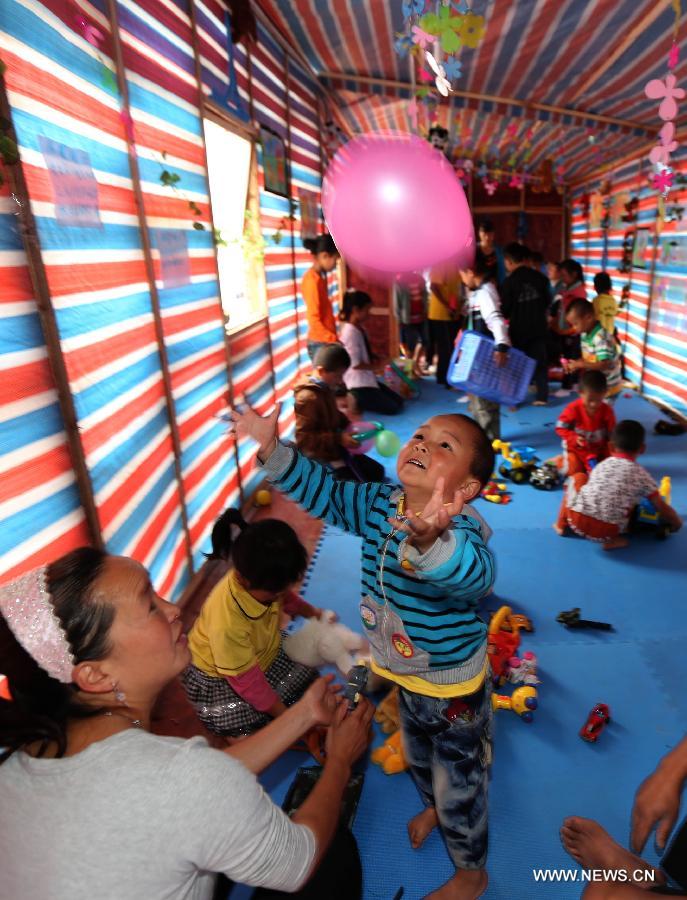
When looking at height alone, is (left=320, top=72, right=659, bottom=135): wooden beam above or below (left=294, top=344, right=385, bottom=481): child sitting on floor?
above

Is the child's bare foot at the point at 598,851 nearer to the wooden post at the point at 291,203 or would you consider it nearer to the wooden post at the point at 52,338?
the wooden post at the point at 52,338

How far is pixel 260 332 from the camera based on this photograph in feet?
16.2

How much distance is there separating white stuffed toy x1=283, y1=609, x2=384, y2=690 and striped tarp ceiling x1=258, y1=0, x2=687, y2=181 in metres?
3.49

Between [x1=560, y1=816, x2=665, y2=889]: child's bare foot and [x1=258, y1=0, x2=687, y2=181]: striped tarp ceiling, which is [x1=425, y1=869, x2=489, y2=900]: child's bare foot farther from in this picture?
[x1=258, y1=0, x2=687, y2=181]: striped tarp ceiling

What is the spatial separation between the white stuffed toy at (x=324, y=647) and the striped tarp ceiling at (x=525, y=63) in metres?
3.49

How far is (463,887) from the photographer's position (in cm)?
174

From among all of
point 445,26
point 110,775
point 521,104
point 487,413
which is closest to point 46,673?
point 110,775

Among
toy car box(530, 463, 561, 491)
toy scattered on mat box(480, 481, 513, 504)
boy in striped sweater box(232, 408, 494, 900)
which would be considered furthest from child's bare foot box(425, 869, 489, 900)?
toy car box(530, 463, 561, 491)

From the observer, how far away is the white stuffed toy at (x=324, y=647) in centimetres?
266

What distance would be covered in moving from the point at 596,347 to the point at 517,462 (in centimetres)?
130

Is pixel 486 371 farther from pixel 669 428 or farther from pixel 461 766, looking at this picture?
pixel 461 766

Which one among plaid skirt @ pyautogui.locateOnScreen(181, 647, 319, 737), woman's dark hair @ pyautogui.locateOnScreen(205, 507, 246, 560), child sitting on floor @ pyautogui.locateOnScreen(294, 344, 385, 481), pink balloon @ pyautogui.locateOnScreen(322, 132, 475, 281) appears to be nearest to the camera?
pink balloon @ pyautogui.locateOnScreen(322, 132, 475, 281)

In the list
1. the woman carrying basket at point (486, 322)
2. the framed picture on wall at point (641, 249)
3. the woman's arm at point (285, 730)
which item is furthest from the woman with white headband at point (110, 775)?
the framed picture on wall at point (641, 249)

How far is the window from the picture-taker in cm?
421
